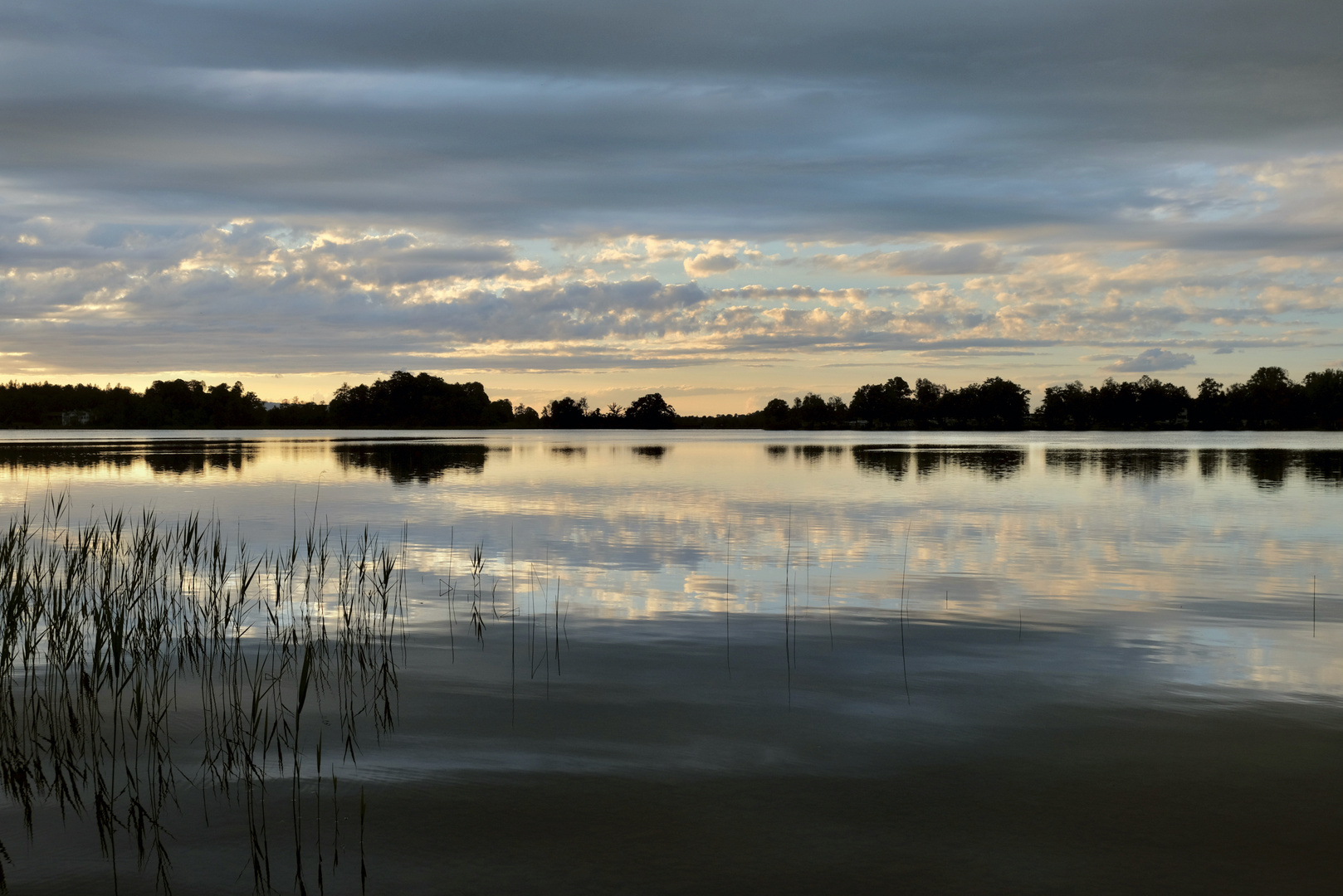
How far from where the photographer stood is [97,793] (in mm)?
7289

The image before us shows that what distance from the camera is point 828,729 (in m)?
9.27

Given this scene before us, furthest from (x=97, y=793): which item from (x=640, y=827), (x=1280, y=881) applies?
(x=1280, y=881)

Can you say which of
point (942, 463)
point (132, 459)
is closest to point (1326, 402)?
point (942, 463)

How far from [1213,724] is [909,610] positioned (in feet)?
19.6

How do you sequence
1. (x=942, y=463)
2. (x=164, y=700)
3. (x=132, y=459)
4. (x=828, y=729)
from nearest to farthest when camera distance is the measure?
(x=828, y=729)
(x=164, y=700)
(x=132, y=459)
(x=942, y=463)

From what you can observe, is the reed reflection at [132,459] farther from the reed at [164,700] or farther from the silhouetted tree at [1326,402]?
the silhouetted tree at [1326,402]

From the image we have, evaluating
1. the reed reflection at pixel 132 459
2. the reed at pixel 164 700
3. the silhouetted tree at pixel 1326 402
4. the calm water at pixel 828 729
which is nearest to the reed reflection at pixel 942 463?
the calm water at pixel 828 729

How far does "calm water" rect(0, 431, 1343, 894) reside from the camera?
664 cm

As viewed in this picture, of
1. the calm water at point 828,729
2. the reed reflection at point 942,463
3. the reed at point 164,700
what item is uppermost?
the reed reflection at point 942,463

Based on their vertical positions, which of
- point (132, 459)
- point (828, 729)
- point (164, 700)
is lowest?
point (828, 729)

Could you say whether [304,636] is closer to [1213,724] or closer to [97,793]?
[97,793]

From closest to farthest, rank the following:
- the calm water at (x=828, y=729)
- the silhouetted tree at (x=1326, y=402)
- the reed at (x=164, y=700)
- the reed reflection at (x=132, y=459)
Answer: the calm water at (x=828, y=729), the reed at (x=164, y=700), the reed reflection at (x=132, y=459), the silhouetted tree at (x=1326, y=402)

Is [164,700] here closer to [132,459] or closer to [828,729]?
[828,729]

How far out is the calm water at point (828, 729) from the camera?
6637 mm
